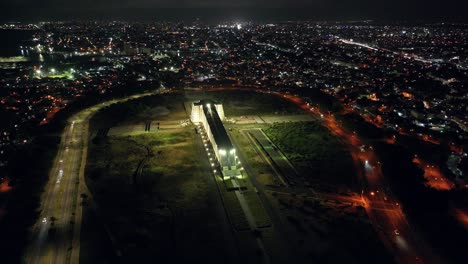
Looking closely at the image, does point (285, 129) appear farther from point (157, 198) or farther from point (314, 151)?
point (157, 198)

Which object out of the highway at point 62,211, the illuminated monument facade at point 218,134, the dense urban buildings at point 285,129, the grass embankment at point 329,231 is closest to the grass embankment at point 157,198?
the dense urban buildings at point 285,129

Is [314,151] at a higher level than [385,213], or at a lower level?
higher

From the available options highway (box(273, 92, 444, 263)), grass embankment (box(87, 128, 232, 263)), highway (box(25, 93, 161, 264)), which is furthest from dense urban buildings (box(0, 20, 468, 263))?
grass embankment (box(87, 128, 232, 263))

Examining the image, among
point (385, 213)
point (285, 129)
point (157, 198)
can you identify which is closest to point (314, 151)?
point (285, 129)

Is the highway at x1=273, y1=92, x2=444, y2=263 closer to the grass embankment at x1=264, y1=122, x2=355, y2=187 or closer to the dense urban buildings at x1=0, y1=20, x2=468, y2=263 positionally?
the dense urban buildings at x1=0, y1=20, x2=468, y2=263

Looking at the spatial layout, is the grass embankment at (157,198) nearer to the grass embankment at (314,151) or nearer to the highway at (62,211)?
the highway at (62,211)

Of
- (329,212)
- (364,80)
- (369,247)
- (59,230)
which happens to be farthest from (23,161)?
(364,80)
